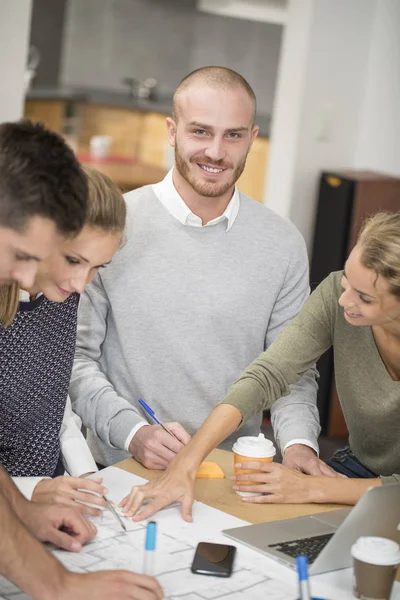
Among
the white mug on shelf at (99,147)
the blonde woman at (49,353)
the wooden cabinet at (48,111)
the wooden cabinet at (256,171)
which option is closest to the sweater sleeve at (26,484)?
the blonde woman at (49,353)

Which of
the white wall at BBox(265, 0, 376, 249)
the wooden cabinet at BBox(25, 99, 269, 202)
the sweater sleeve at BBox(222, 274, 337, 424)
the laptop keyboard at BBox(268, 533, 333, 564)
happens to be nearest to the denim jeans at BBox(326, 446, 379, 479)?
the sweater sleeve at BBox(222, 274, 337, 424)

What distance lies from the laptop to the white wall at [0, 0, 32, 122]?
2557mm

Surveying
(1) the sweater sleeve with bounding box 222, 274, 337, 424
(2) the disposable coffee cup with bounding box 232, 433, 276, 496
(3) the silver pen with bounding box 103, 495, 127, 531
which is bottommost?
(3) the silver pen with bounding box 103, 495, 127, 531

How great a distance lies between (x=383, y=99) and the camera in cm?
499

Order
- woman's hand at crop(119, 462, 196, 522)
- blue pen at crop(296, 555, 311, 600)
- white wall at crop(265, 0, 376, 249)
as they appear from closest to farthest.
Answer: blue pen at crop(296, 555, 311, 600) < woman's hand at crop(119, 462, 196, 522) < white wall at crop(265, 0, 376, 249)

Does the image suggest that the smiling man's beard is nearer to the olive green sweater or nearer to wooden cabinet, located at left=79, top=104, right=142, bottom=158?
the olive green sweater

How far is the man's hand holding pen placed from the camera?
7.13 ft

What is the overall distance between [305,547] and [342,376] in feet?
2.20

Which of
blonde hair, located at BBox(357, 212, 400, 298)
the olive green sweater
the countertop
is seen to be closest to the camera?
blonde hair, located at BBox(357, 212, 400, 298)

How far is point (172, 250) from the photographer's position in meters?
Result: 2.60

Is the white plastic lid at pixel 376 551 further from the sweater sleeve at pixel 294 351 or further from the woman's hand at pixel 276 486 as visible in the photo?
the sweater sleeve at pixel 294 351

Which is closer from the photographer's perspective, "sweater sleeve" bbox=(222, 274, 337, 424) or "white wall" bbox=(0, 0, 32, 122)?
"sweater sleeve" bbox=(222, 274, 337, 424)

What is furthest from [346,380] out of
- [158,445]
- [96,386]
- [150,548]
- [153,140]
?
[153,140]

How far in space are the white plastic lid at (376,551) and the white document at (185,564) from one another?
96 millimetres
